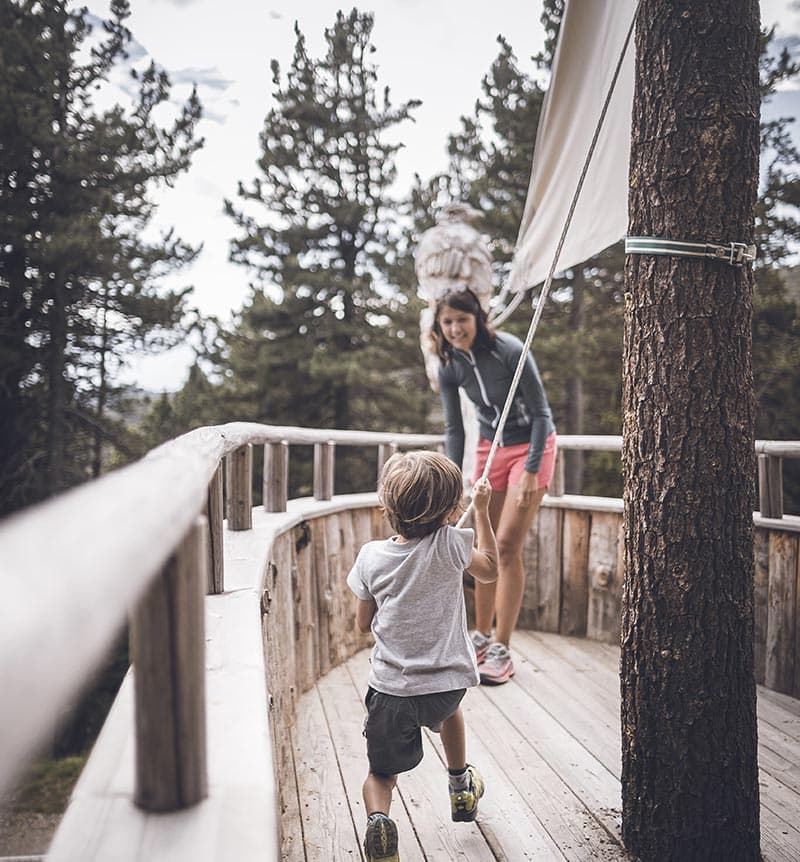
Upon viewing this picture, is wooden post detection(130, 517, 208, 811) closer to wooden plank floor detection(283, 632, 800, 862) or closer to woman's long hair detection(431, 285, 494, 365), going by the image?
wooden plank floor detection(283, 632, 800, 862)

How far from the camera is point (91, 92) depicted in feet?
34.4

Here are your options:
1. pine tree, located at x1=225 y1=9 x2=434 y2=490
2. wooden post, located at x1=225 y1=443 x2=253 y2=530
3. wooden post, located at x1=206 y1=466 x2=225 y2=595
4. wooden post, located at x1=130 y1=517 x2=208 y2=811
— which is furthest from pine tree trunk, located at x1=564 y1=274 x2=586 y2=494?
wooden post, located at x1=130 y1=517 x2=208 y2=811

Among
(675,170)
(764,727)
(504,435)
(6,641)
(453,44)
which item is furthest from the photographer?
(453,44)

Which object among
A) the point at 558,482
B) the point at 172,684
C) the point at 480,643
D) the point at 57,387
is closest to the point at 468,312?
the point at 480,643

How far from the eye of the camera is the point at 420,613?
1.66m

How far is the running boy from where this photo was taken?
1.64 meters

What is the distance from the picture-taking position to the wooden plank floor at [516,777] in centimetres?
185

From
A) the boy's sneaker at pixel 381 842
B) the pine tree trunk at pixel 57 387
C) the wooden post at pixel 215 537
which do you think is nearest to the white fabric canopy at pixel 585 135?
the wooden post at pixel 215 537

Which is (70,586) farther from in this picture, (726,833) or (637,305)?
(726,833)

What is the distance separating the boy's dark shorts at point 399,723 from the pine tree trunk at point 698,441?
20.7 inches

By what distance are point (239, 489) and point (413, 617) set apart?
2.54 ft

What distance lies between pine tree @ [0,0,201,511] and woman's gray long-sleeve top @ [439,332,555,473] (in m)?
7.97

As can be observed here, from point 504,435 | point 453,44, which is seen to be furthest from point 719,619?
point 453,44

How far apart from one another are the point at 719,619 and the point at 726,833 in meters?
0.51
